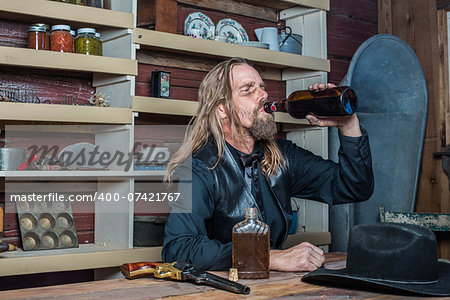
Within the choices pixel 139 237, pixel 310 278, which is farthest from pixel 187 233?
pixel 139 237

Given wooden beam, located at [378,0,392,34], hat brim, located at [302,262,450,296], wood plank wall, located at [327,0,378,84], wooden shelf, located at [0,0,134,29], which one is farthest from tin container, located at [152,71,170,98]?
wooden beam, located at [378,0,392,34]

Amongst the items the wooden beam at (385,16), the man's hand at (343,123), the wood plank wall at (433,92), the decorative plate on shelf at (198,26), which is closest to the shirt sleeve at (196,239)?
the man's hand at (343,123)

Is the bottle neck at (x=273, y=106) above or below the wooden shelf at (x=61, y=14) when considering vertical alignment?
below

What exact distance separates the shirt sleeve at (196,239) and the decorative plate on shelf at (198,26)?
1.29 meters

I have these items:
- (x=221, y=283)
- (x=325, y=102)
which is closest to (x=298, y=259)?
(x=221, y=283)

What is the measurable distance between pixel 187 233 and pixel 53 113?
40.2 inches

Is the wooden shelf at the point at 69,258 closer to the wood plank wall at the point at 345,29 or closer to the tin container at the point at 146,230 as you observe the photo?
the tin container at the point at 146,230

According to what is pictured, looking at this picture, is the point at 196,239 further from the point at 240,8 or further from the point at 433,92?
the point at 433,92

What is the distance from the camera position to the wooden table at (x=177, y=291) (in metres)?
1.27

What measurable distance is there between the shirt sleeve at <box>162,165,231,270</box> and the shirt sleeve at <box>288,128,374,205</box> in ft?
1.74

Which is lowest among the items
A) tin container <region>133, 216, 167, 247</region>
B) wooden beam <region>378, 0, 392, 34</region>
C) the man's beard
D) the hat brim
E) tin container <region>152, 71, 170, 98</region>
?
tin container <region>133, 216, 167, 247</region>

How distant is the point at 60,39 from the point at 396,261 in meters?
2.01

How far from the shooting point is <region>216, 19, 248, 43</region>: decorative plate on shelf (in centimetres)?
340

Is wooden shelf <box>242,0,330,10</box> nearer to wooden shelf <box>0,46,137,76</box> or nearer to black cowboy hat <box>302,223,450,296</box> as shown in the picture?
wooden shelf <box>0,46,137,76</box>
